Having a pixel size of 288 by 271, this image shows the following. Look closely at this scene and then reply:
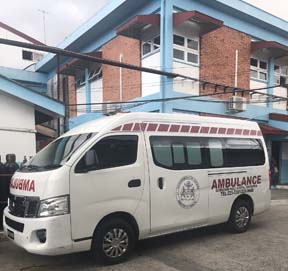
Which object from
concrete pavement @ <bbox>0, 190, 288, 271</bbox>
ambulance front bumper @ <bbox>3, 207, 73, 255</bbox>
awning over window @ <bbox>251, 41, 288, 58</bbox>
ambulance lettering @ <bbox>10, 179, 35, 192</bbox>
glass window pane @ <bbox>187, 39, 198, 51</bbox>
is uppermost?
awning over window @ <bbox>251, 41, 288, 58</bbox>

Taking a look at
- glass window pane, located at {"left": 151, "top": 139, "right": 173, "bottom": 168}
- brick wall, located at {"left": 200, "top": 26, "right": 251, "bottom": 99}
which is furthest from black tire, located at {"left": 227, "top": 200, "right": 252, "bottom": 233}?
brick wall, located at {"left": 200, "top": 26, "right": 251, "bottom": 99}

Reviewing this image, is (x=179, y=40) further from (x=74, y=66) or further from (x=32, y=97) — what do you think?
(x=74, y=66)

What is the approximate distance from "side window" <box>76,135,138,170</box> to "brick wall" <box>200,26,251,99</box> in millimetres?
10111

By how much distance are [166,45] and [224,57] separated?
3.74 m

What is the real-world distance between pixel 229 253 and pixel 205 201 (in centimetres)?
120

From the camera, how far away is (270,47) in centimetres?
1858

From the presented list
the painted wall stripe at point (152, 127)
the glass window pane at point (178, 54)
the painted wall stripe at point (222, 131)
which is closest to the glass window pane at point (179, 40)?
the glass window pane at point (178, 54)

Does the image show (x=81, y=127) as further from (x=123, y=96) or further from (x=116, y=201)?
(x=123, y=96)

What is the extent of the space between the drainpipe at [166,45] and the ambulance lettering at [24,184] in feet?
28.6

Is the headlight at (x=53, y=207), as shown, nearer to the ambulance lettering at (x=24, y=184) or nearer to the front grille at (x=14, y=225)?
the ambulance lettering at (x=24, y=184)

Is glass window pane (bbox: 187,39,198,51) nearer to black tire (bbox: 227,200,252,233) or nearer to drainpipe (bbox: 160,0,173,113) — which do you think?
drainpipe (bbox: 160,0,173,113)

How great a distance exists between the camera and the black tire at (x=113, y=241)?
20.1 ft

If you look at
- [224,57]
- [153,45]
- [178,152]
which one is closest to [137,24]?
[153,45]

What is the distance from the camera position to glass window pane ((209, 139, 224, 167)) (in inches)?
317
